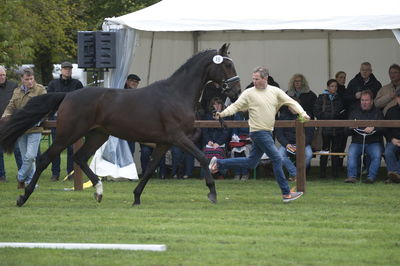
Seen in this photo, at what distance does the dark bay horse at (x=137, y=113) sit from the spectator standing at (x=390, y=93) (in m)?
4.28

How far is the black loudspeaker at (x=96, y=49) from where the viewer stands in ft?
46.6

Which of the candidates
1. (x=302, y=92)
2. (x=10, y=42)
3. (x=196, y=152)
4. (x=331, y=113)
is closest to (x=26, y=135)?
(x=196, y=152)

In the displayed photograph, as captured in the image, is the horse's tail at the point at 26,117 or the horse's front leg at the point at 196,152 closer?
the horse's front leg at the point at 196,152

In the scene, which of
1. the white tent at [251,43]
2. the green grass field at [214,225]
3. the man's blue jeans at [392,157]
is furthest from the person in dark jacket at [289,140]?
the white tent at [251,43]

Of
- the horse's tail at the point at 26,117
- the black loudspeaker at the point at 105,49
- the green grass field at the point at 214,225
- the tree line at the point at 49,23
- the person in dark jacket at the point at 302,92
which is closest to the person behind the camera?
the green grass field at the point at 214,225

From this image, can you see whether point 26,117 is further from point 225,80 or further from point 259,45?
point 259,45

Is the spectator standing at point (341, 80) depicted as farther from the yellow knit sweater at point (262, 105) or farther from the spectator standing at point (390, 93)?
the yellow knit sweater at point (262, 105)

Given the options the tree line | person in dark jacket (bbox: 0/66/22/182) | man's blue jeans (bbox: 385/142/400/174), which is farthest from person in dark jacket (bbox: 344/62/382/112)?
the tree line

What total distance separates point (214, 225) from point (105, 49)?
18.9 ft

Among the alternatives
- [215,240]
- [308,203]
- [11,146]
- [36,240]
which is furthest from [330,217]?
[11,146]

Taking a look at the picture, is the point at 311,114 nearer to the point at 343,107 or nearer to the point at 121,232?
the point at 343,107

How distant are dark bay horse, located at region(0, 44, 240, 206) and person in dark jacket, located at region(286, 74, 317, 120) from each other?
13.7 feet

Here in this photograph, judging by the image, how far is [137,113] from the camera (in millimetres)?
11531

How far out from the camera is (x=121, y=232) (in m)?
9.08
